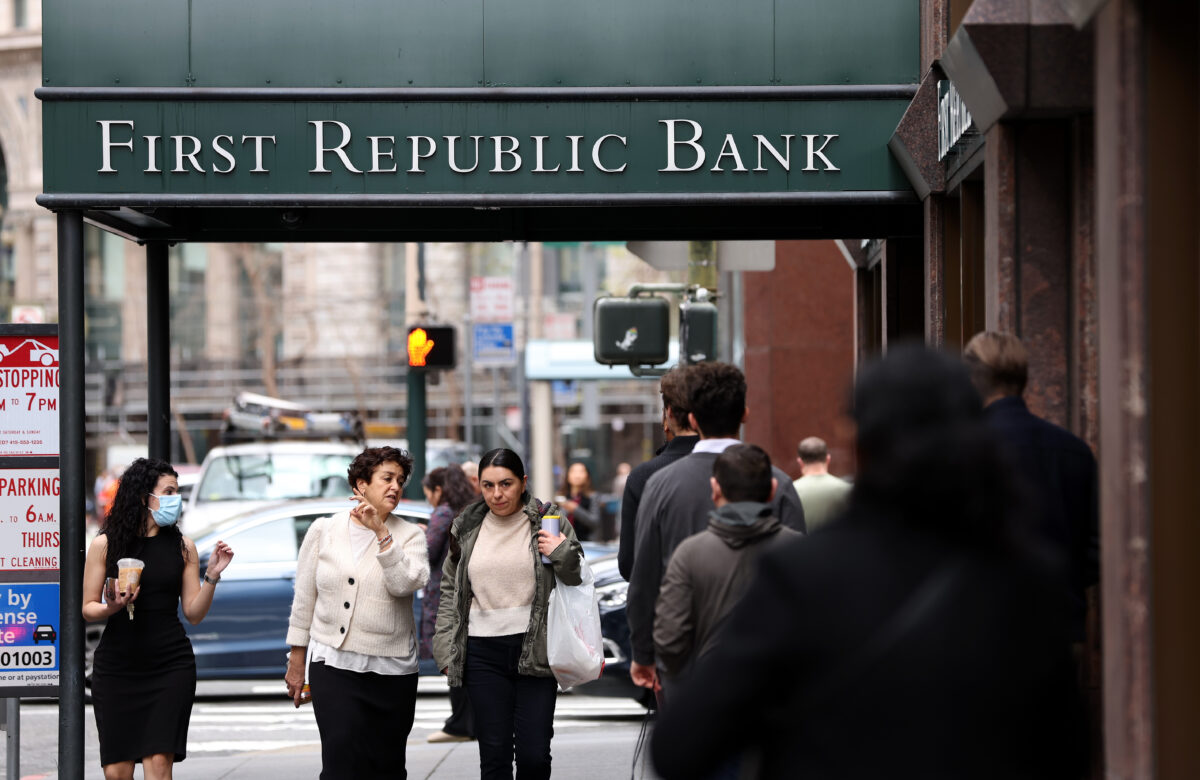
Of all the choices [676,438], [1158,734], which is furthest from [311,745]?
[1158,734]

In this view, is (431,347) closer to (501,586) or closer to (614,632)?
(614,632)

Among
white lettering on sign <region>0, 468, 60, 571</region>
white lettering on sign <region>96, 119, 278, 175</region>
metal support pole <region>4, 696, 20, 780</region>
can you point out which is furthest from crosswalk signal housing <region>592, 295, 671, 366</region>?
metal support pole <region>4, 696, 20, 780</region>

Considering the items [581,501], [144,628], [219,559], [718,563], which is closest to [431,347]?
[581,501]

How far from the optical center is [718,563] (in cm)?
512

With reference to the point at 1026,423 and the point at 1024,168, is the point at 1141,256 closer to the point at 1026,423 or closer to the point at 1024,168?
the point at 1026,423

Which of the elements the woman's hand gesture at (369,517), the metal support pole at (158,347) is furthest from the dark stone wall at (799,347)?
the woman's hand gesture at (369,517)

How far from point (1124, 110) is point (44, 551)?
5.73m

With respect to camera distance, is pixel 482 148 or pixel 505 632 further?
pixel 482 148

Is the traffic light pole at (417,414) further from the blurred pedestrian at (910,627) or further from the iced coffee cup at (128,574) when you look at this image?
the blurred pedestrian at (910,627)

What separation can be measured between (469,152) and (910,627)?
18.2ft

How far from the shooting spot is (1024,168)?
20.2ft

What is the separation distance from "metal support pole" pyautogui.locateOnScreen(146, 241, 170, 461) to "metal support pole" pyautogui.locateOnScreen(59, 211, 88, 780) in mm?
1439

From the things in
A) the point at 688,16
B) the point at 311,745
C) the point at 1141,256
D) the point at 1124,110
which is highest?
the point at 688,16

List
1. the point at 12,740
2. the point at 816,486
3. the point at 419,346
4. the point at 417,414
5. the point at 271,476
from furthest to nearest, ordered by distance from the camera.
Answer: the point at 271,476, the point at 417,414, the point at 419,346, the point at 816,486, the point at 12,740
